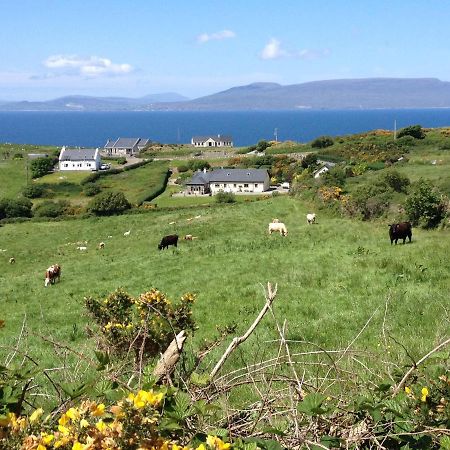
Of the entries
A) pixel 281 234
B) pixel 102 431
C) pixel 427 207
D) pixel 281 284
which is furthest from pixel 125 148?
pixel 102 431

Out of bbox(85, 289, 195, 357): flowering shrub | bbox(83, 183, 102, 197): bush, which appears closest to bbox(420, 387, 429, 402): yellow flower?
bbox(85, 289, 195, 357): flowering shrub

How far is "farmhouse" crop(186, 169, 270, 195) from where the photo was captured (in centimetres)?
8573

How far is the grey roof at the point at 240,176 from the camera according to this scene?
87.1 m

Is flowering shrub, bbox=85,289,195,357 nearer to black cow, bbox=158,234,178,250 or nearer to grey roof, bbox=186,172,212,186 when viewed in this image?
black cow, bbox=158,234,178,250

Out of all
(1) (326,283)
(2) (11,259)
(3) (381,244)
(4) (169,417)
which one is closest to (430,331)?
(1) (326,283)

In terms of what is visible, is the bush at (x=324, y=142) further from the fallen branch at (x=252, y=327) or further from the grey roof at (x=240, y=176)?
the fallen branch at (x=252, y=327)

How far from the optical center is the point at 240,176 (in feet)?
291

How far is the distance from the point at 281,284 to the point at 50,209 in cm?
5912

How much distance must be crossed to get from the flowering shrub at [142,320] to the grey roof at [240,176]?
7513cm

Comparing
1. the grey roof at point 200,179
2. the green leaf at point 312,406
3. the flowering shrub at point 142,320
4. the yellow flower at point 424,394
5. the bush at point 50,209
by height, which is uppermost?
the green leaf at point 312,406

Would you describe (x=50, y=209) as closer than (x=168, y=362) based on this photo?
No

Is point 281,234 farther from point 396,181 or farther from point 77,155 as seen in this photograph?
point 77,155

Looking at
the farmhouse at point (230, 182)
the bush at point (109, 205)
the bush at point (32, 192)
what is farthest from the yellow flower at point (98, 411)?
the bush at point (32, 192)

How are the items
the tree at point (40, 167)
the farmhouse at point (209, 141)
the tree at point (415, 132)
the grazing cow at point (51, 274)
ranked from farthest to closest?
the farmhouse at point (209, 141) → the tree at point (40, 167) → the tree at point (415, 132) → the grazing cow at point (51, 274)
